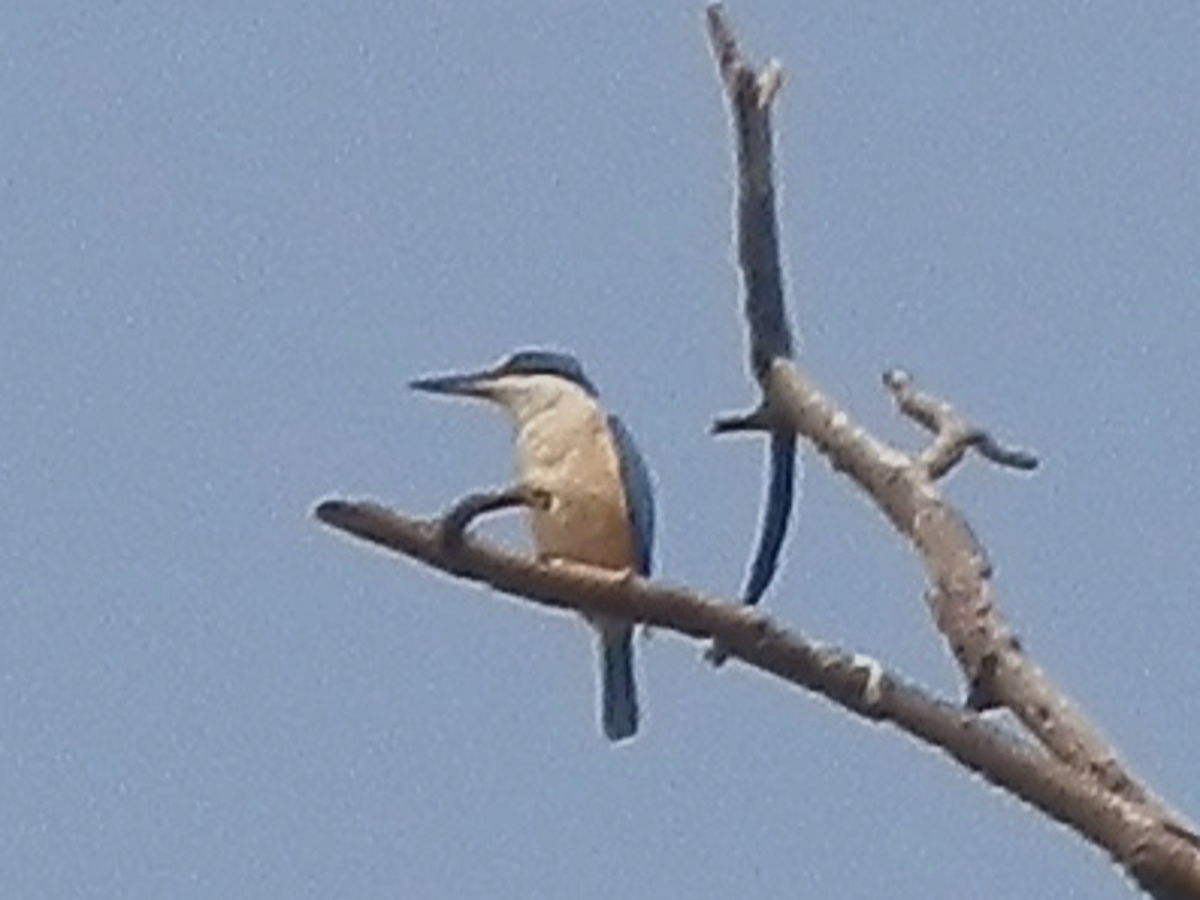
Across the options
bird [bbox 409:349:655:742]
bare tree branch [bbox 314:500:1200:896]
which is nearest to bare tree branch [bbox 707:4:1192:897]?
bare tree branch [bbox 314:500:1200:896]

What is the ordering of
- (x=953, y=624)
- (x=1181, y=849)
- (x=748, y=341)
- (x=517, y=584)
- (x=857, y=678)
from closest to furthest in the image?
(x=1181, y=849)
(x=857, y=678)
(x=517, y=584)
(x=953, y=624)
(x=748, y=341)

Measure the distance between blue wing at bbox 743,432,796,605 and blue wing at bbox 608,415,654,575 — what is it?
2.73 m

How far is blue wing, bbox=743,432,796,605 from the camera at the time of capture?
2.54 meters

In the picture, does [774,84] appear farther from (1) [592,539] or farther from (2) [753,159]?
(1) [592,539]

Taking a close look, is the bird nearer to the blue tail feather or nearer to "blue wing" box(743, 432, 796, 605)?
the blue tail feather

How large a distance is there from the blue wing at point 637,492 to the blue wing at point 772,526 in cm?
273

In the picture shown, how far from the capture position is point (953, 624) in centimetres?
239

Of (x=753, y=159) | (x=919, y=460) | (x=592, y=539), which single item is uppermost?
(x=592, y=539)

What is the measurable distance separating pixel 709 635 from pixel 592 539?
10.9 ft

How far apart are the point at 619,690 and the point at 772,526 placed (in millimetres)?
2911

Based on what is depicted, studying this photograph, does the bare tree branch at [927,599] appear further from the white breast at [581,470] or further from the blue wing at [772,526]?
the white breast at [581,470]

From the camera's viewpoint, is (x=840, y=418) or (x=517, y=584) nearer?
(x=517, y=584)

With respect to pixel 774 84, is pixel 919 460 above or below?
below

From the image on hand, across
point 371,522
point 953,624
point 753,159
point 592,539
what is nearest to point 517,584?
point 371,522
